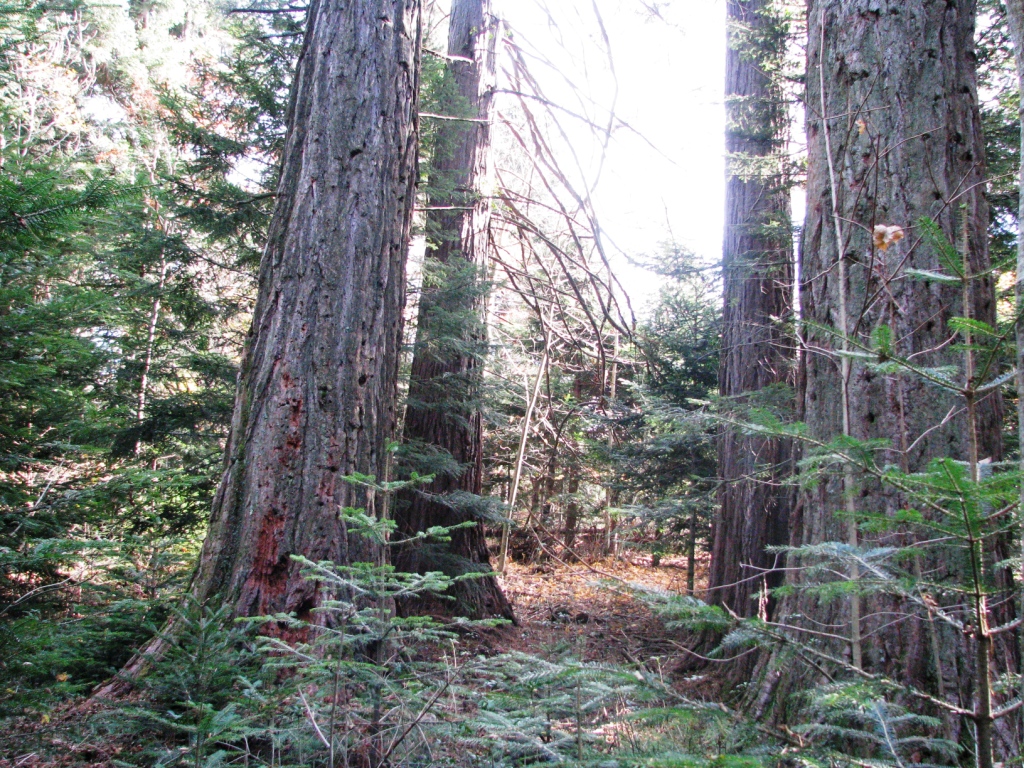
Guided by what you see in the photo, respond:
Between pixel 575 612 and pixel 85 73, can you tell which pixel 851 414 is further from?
pixel 85 73

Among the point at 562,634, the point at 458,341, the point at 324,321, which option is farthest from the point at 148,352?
the point at 562,634

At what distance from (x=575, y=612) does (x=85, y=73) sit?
49.0 feet

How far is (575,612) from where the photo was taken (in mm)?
7648

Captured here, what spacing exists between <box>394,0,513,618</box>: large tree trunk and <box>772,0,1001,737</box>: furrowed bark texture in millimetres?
3229

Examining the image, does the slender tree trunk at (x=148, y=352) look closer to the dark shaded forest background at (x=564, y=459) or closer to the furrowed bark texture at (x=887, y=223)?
the dark shaded forest background at (x=564, y=459)

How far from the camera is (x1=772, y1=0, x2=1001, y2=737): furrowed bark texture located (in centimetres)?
256

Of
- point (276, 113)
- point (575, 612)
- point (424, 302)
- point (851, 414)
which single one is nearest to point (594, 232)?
point (424, 302)

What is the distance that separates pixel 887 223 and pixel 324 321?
2.78 metres

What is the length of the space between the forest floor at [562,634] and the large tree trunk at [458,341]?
2.33 ft

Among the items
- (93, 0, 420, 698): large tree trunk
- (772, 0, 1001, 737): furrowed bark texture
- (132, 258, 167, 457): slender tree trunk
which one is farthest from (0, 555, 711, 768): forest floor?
(132, 258, 167, 457): slender tree trunk

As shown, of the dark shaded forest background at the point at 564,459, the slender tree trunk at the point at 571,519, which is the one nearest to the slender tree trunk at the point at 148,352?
the dark shaded forest background at the point at 564,459

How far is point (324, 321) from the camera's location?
321cm

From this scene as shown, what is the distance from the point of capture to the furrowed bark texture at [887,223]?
256cm

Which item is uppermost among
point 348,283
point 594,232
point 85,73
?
point 85,73
